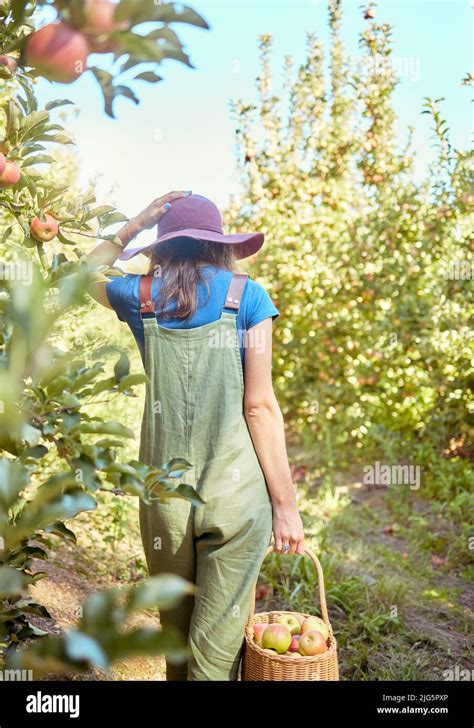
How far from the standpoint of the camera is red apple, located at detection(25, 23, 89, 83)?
75 cm

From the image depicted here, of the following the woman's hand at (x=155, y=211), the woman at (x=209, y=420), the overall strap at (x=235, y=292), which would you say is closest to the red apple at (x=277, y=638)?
the woman at (x=209, y=420)

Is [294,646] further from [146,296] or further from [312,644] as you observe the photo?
[146,296]

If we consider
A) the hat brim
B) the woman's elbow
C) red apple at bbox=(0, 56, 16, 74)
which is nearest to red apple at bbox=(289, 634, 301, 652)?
the woman's elbow

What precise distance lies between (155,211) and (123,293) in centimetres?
23

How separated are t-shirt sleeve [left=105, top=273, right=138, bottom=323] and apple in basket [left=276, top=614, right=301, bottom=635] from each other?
976mm

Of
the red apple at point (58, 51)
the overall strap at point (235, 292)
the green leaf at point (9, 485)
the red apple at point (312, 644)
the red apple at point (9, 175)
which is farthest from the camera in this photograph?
the red apple at point (312, 644)

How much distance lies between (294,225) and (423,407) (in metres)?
1.54

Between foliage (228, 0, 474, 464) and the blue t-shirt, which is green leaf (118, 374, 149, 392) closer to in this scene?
the blue t-shirt

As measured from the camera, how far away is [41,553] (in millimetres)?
1323

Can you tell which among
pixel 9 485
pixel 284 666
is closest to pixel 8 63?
pixel 9 485

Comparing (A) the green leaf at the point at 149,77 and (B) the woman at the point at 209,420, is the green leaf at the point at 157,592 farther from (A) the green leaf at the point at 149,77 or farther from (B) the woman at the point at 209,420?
(B) the woman at the point at 209,420

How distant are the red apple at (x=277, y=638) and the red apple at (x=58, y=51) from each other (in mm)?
1514

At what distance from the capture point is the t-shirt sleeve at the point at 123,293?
170 cm
